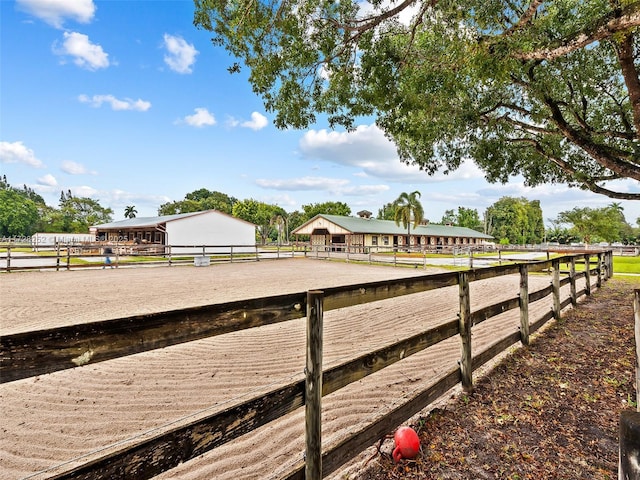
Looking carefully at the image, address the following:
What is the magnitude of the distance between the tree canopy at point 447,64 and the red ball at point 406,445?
17.4ft

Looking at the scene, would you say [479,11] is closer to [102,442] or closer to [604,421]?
[604,421]

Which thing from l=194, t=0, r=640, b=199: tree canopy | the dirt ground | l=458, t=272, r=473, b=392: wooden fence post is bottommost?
the dirt ground

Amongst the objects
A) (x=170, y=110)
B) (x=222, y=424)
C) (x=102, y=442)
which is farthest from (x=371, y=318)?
(x=170, y=110)

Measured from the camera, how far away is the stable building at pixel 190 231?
1217 inches

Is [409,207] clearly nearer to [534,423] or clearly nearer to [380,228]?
[380,228]

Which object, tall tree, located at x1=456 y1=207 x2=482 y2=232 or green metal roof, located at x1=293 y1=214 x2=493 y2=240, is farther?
tall tree, located at x1=456 y1=207 x2=482 y2=232

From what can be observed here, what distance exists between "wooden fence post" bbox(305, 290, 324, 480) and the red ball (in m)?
0.72

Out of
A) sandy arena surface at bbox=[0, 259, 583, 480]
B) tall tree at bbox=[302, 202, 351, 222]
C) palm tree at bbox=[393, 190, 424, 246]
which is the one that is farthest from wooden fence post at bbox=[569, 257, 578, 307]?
tall tree at bbox=[302, 202, 351, 222]

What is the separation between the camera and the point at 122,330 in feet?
4.39

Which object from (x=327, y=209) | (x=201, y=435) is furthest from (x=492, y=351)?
(x=327, y=209)

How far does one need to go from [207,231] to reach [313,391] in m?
33.5

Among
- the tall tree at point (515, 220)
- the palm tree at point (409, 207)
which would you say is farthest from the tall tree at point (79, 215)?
the tall tree at point (515, 220)

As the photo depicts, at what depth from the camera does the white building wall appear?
31.0 meters

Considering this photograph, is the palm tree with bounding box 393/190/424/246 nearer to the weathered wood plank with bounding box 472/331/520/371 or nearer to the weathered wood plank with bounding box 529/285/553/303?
the weathered wood plank with bounding box 529/285/553/303
